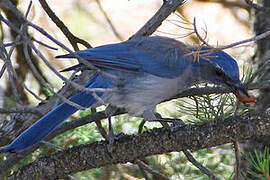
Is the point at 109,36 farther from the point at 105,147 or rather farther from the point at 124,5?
the point at 105,147

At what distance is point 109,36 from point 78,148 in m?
2.97

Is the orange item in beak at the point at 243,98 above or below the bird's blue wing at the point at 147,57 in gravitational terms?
below

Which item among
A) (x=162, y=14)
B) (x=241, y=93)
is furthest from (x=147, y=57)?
(x=241, y=93)

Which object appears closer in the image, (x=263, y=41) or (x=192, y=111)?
(x=192, y=111)

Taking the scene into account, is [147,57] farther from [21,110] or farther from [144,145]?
[21,110]

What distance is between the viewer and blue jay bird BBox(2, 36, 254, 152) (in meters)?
3.06

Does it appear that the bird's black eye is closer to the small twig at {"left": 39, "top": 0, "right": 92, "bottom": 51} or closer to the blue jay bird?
the blue jay bird

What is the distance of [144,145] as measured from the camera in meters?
2.73

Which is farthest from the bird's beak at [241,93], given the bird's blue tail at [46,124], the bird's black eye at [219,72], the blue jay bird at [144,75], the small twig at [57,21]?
the small twig at [57,21]

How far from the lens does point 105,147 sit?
2.80 m

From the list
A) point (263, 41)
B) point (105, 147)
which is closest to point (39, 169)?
point (105, 147)

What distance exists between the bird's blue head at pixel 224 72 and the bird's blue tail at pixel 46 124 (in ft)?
2.76

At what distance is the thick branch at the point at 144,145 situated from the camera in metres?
2.48

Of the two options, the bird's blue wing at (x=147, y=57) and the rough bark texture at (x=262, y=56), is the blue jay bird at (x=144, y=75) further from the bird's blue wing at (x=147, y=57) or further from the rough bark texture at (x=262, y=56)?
the rough bark texture at (x=262, y=56)
